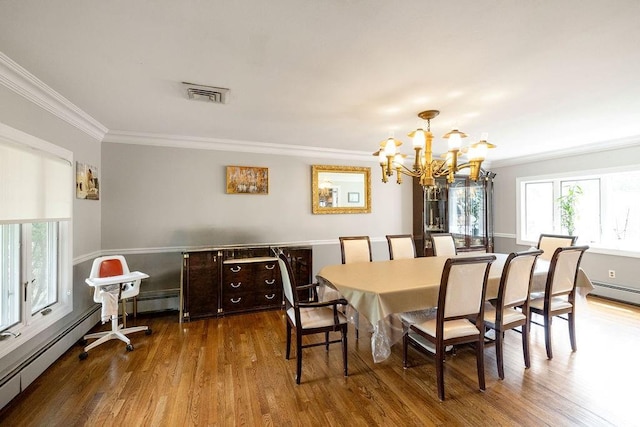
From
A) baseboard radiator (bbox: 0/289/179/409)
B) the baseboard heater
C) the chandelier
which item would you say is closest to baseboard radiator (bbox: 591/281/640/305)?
the chandelier

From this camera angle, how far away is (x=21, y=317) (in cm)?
223

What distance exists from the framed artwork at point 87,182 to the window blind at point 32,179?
0.21 m

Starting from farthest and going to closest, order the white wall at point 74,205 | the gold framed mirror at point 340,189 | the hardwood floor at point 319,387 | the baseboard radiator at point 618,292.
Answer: the gold framed mirror at point 340,189
the baseboard radiator at point 618,292
the white wall at point 74,205
the hardwood floor at point 319,387

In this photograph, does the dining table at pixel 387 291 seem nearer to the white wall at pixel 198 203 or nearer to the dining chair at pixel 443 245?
the dining chair at pixel 443 245

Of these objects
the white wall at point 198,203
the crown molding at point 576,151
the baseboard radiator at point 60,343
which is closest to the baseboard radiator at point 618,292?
the crown molding at point 576,151

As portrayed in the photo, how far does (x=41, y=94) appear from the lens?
2.33m

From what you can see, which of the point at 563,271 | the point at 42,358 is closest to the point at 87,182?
the point at 42,358

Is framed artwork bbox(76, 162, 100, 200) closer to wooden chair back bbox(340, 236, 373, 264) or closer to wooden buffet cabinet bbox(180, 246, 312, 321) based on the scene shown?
wooden buffet cabinet bbox(180, 246, 312, 321)

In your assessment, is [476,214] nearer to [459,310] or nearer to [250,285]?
[459,310]

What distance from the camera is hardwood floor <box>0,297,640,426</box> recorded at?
1.86m

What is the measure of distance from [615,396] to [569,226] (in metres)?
3.55

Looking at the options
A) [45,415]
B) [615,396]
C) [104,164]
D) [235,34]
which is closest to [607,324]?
[615,396]

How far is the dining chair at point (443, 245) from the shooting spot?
380 centimetres

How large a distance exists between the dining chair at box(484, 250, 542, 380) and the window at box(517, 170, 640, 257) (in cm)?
304
